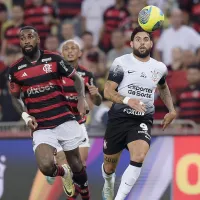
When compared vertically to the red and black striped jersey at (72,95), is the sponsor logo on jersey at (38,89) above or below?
above

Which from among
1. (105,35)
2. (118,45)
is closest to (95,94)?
(118,45)

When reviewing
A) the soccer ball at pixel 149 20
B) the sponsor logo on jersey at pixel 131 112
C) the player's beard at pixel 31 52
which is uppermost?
the soccer ball at pixel 149 20

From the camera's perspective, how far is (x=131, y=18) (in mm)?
18281

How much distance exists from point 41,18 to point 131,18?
6.66ft

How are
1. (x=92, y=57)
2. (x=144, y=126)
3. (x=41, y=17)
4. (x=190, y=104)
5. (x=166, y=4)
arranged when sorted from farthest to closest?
(x=41, y=17) < (x=166, y=4) < (x=92, y=57) < (x=190, y=104) < (x=144, y=126)

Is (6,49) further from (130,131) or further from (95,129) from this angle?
(130,131)

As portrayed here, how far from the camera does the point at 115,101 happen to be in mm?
11789

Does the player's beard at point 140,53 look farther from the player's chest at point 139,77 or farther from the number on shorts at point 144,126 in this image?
the number on shorts at point 144,126

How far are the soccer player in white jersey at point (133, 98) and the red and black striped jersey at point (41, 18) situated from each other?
23.3 feet

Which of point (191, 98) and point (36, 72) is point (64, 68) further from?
point (191, 98)

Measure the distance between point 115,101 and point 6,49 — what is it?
21.3 ft

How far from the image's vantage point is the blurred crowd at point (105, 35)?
16094 millimetres

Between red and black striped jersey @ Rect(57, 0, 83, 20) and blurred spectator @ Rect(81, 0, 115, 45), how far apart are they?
0.16m

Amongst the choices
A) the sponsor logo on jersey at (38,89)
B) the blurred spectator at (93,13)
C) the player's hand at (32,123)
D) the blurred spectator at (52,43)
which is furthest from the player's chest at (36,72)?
the blurred spectator at (93,13)
